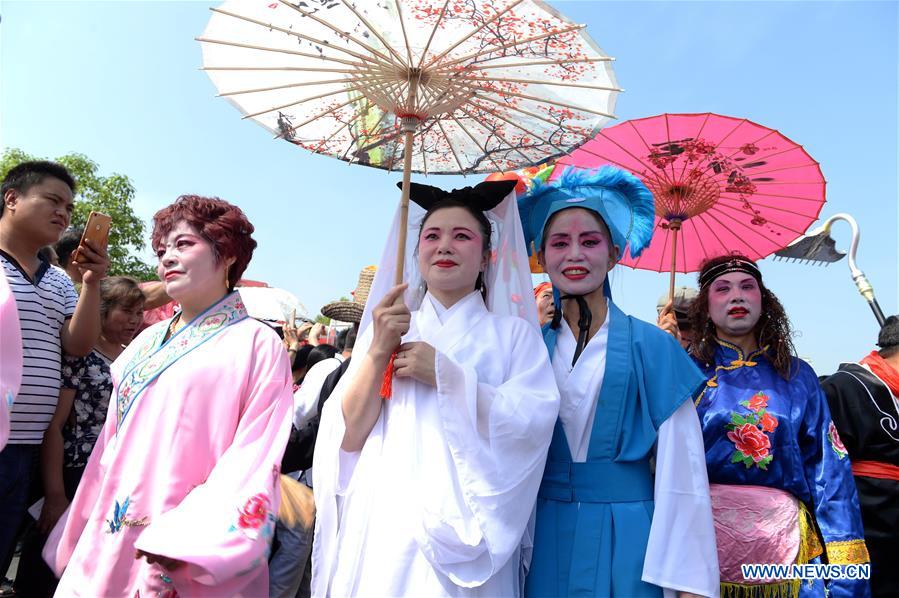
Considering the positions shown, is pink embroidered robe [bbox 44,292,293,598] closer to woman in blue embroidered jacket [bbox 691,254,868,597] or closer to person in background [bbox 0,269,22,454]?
person in background [bbox 0,269,22,454]

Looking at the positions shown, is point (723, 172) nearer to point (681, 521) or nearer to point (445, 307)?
point (445, 307)

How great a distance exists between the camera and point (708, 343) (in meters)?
3.24

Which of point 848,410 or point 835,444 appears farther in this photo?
point 848,410

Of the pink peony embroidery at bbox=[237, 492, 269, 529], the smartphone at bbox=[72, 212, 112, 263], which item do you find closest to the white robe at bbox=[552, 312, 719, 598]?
the pink peony embroidery at bbox=[237, 492, 269, 529]

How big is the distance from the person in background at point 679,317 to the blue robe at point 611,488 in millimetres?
699

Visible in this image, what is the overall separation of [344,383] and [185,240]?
2.68 feet

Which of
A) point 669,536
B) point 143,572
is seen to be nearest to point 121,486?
point 143,572

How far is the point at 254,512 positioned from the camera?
1987 mm

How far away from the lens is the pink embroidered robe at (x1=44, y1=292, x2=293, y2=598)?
6.28 ft

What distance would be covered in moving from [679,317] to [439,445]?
3.21 metres

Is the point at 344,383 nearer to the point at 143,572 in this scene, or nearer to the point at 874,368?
the point at 143,572

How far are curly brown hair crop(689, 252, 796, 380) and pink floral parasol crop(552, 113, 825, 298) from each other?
1.52 ft

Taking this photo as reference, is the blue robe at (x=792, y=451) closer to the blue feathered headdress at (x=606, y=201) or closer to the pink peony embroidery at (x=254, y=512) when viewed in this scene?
the blue feathered headdress at (x=606, y=201)

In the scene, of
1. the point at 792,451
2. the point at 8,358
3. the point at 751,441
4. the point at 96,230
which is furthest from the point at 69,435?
the point at 792,451
